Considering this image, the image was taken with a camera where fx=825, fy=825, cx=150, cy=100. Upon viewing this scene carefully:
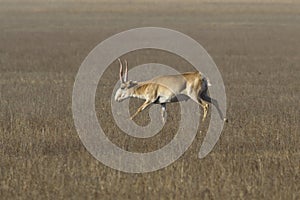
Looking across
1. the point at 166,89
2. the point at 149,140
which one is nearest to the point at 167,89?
the point at 166,89

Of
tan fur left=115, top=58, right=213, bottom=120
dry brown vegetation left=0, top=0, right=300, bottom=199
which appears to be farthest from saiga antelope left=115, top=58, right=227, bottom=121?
dry brown vegetation left=0, top=0, right=300, bottom=199

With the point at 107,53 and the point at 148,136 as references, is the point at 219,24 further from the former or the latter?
the point at 148,136

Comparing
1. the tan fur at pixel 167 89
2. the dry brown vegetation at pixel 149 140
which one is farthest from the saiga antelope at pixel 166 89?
the dry brown vegetation at pixel 149 140

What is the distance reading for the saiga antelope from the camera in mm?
13359

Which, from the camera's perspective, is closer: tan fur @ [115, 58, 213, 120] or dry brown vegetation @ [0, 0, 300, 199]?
dry brown vegetation @ [0, 0, 300, 199]

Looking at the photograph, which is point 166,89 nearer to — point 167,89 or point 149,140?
point 167,89

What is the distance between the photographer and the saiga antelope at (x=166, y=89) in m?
13.4

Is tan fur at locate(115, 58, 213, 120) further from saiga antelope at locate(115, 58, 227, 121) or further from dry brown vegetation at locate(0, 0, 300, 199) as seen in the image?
dry brown vegetation at locate(0, 0, 300, 199)

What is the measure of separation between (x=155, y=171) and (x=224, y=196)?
4.77ft

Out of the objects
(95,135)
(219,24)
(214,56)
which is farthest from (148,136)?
(219,24)

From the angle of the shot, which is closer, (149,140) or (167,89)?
(149,140)

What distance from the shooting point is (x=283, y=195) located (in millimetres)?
8742

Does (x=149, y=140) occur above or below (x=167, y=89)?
below

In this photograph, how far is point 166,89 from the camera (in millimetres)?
13320
